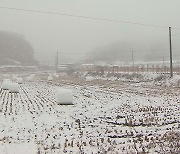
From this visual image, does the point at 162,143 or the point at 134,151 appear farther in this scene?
the point at 162,143

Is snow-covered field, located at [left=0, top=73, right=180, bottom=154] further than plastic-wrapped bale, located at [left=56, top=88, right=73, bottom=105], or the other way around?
plastic-wrapped bale, located at [left=56, top=88, right=73, bottom=105]

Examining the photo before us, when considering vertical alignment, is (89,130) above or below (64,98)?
below

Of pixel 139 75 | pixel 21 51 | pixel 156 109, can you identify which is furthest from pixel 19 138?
pixel 21 51

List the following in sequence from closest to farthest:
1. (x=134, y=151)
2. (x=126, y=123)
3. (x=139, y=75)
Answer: (x=134, y=151), (x=126, y=123), (x=139, y=75)

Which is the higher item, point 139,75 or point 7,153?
point 139,75

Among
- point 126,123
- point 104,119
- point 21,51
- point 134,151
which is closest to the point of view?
point 134,151

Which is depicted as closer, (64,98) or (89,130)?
(89,130)

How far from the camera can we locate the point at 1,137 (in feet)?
34.0

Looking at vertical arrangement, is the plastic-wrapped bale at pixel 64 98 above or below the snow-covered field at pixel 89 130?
above

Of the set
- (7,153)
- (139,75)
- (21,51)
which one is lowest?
(7,153)

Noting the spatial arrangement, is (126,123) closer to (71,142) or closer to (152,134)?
(152,134)

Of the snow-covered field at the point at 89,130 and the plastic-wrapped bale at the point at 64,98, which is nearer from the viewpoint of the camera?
the snow-covered field at the point at 89,130

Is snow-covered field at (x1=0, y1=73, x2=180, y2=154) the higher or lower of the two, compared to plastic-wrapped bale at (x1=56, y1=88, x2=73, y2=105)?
lower

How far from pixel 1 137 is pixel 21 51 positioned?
19478cm
